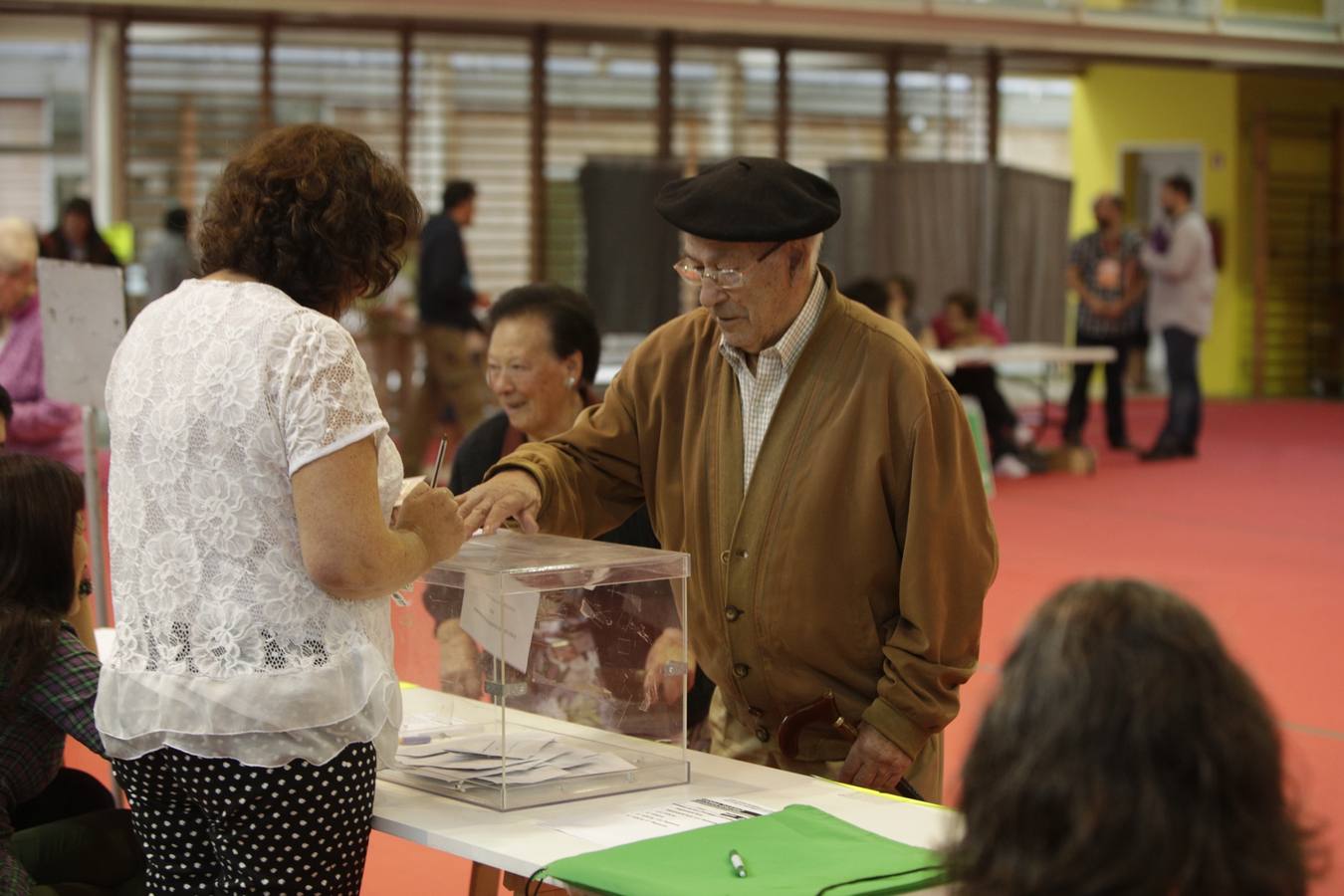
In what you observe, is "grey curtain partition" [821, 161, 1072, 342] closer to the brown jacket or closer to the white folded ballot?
the brown jacket

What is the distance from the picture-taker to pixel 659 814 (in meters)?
2.18

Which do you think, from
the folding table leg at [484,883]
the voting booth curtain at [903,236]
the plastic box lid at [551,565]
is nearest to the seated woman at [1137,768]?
the plastic box lid at [551,565]

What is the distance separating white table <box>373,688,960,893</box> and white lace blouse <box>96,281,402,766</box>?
0.22 meters

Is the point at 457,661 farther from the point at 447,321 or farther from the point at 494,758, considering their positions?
the point at 447,321

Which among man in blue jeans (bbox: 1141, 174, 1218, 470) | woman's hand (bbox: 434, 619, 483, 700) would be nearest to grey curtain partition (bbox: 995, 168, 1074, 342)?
man in blue jeans (bbox: 1141, 174, 1218, 470)

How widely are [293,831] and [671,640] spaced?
0.67 metres

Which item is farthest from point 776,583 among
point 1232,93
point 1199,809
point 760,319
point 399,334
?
point 1232,93

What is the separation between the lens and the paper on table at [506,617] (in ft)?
7.36

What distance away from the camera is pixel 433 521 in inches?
81.7

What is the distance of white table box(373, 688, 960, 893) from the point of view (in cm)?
204

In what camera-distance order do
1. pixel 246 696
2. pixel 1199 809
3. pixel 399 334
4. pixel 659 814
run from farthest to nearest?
pixel 399 334, pixel 659 814, pixel 246 696, pixel 1199 809

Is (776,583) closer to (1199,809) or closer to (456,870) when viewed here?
(1199,809)

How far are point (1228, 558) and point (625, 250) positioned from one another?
578 cm

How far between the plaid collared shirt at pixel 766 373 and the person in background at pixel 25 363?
304cm
